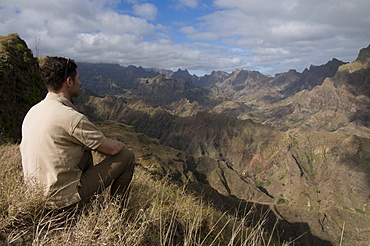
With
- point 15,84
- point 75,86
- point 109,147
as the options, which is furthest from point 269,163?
point 75,86

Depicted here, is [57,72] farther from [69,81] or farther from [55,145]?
[55,145]

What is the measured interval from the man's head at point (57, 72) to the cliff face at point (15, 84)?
466 inches

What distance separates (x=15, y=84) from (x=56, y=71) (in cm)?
1793

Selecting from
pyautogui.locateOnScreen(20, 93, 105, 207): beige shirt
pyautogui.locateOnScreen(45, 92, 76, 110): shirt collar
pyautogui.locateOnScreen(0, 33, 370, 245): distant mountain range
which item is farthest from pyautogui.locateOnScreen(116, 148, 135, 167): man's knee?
pyautogui.locateOnScreen(0, 33, 370, 245): distant mountain range

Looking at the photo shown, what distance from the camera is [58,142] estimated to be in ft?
8.73

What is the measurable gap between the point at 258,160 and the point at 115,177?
132218 mm

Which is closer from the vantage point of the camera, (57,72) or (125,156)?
(57,72)

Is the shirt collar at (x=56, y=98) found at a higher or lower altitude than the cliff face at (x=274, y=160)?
Result: higher

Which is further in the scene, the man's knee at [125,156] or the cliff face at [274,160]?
the cliff face at [274,160]

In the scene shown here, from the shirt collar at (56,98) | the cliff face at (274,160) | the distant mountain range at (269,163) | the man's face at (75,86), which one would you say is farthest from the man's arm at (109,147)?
the cliff face at (274,160)

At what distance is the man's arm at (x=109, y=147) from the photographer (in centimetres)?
288

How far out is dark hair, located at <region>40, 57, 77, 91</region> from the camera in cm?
279

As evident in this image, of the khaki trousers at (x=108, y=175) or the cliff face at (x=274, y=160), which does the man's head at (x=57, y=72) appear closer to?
the khaki trousers at (x=108, y=175)

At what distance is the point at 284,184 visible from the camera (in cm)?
10581
